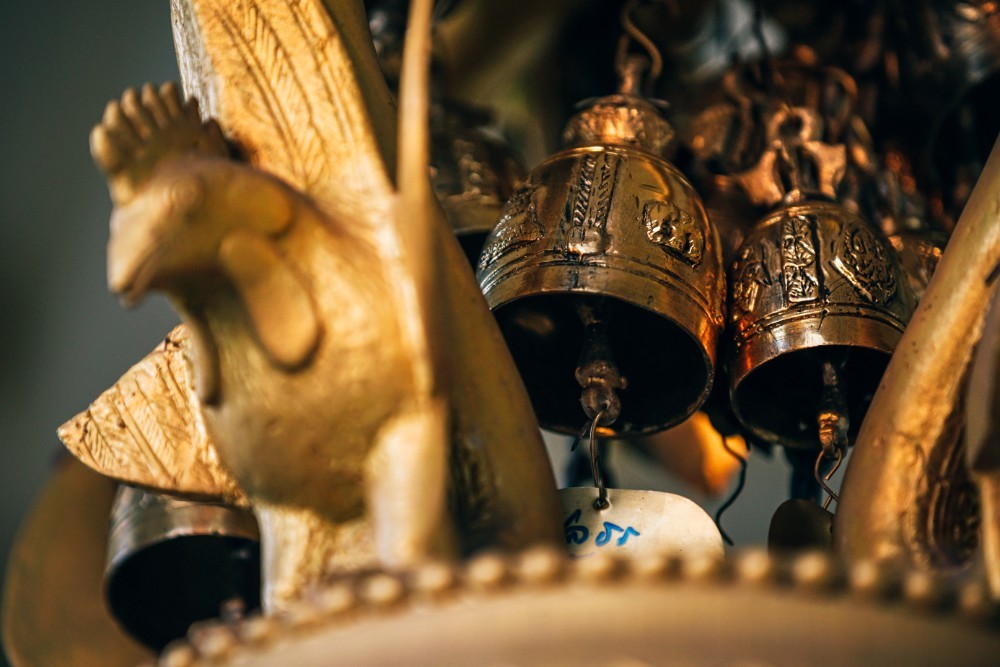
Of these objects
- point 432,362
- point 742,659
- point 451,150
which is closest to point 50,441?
point 451,150

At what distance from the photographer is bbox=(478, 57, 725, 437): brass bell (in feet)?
3.32

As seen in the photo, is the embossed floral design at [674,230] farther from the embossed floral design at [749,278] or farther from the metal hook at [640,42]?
the metal hook at [640,42]

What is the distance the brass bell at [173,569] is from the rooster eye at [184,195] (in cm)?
30

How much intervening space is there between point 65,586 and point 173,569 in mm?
151

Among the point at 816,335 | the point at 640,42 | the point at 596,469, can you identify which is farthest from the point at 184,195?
the point at 640,42

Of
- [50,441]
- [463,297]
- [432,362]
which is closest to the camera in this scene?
[432,362]

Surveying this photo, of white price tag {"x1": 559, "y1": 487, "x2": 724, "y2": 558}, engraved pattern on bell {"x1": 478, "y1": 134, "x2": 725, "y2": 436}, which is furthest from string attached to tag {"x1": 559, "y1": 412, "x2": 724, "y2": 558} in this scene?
engraved pattern on bell {"x1": 478, "y1": 134, "x2": 725, "y2": 436}

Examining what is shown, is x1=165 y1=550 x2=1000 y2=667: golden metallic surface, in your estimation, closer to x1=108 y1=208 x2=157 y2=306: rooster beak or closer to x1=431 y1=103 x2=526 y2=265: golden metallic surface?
x1=108 y1=208 x2=157 y2=306: rooster beak

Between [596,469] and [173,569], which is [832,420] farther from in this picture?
[173,569]

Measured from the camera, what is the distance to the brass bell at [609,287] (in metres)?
1.01

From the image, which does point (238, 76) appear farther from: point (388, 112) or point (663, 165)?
point (663, 165)

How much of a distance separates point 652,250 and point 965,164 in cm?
38

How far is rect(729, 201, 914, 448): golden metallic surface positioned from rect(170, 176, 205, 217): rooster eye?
39cm

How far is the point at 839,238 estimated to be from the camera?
Answer: 1.07m
